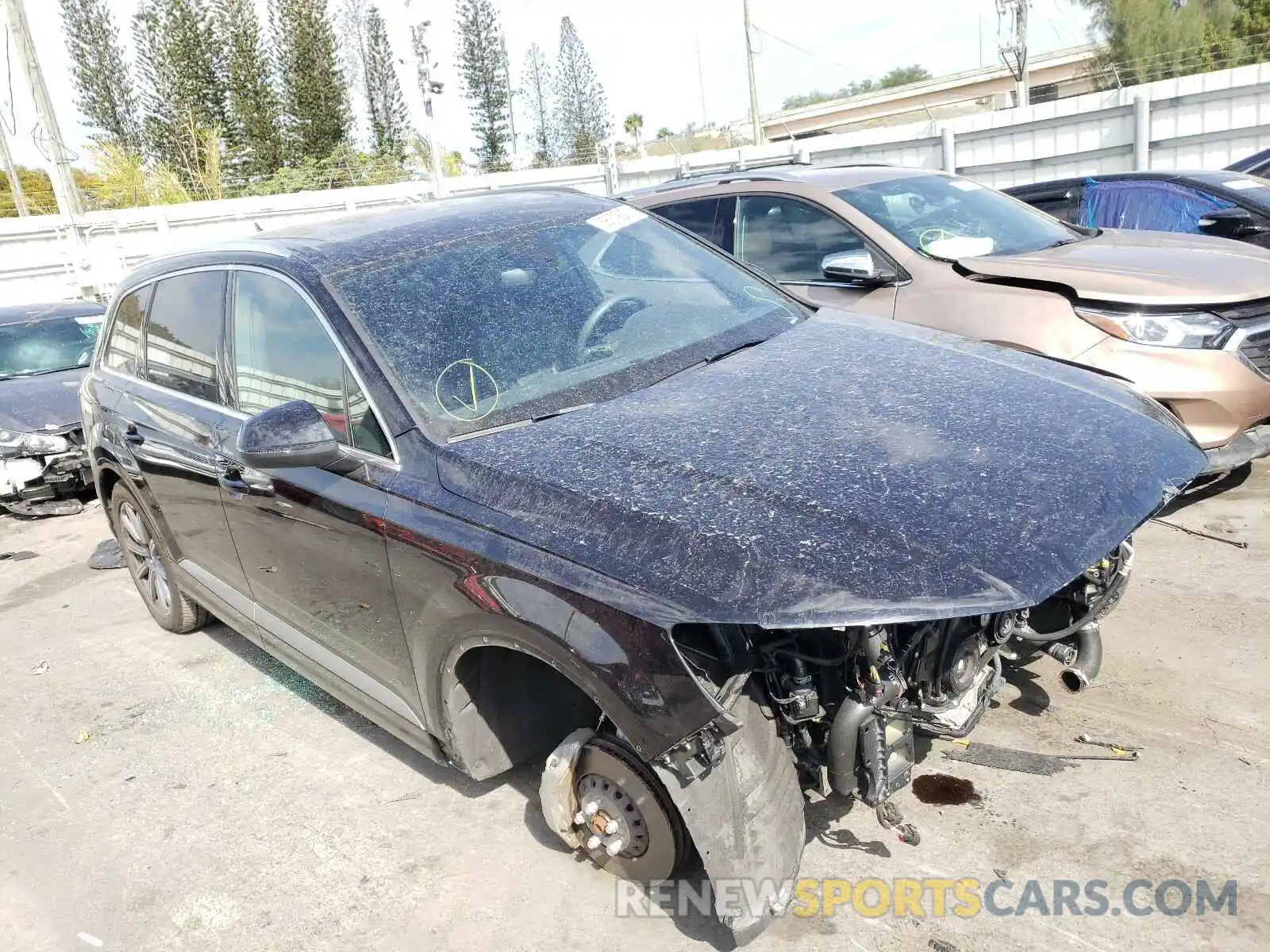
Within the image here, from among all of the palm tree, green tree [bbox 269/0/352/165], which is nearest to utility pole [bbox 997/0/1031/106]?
green tree [bbox 269/0/352/165]

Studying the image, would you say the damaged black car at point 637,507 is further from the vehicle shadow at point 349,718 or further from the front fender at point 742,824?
the vehicle shadow at point 349,718

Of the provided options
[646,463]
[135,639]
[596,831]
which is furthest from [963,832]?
[135,639]

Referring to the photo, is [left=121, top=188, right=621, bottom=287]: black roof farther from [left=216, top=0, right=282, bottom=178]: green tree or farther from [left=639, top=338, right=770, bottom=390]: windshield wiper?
[left=216, top=0, right=282, bottom=178]: green tree

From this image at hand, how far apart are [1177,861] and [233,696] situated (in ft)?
12.2

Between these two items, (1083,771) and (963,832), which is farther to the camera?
(1083,771)

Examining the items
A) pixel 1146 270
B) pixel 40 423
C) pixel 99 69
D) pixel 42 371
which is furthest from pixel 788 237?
pixel 99 69

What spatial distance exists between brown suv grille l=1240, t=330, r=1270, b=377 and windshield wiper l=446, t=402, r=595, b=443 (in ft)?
11.3

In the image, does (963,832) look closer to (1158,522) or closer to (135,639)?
(1158,522)

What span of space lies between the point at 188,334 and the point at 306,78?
4188 cm

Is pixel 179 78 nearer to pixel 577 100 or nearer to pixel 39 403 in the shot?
pixel 577 100

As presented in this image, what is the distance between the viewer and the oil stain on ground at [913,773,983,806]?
10.1 ft

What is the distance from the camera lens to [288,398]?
131 inches

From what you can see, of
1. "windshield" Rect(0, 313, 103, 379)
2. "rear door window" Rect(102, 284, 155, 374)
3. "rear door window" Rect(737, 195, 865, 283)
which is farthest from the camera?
"windshield" Rect(0, 313, 103, 379)

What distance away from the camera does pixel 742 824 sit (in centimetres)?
242
